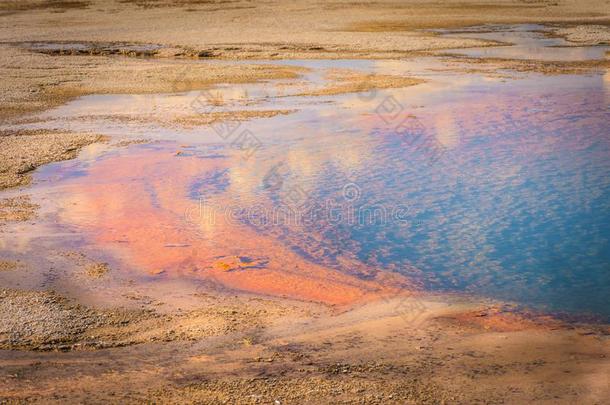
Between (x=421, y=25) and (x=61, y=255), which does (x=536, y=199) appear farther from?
(x=421, y=25)

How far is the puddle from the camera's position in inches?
651

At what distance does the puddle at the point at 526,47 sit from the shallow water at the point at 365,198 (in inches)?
201

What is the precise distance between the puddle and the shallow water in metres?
5.10

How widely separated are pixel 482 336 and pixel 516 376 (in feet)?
1.81

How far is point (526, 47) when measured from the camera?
18.1 metres

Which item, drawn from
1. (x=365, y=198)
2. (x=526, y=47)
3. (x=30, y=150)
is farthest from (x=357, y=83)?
(x=365, y=198)

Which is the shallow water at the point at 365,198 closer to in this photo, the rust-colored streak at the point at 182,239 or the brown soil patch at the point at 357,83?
the rust-colored streak at the point at 182,239

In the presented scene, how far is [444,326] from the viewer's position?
473 cm

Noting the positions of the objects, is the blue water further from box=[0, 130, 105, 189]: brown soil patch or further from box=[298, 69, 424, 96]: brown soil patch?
box=[0, 130, 105, 189]: brown soil patch

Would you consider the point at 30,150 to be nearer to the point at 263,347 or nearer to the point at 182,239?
the point at 182,239

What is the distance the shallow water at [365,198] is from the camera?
5684 millimetres

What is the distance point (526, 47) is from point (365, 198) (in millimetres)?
12289

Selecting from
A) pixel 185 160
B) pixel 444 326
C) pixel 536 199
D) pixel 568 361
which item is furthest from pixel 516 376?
pixel 185 160

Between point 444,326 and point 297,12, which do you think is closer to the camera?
point 444,326
